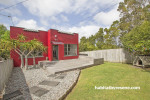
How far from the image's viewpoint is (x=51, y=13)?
29.6ft

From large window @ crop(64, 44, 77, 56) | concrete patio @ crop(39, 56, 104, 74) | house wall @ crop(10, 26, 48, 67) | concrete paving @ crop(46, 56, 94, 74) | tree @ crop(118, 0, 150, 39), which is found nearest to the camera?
concrete paving @ crop(46, 56, 94, 74)

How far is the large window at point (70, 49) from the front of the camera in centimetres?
1073

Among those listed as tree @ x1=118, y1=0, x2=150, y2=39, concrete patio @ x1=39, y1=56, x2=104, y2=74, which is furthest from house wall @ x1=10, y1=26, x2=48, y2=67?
tree @ x1=118, y1=0, x2=150, y2=39

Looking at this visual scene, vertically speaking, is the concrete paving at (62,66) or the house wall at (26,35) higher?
the house wall at (26,35)

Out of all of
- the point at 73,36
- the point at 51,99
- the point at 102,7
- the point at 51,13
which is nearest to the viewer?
the point at 51,99

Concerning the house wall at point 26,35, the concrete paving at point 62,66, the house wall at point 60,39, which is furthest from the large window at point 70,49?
the house wall at point 26,35

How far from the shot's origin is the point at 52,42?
9234mm

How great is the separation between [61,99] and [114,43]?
68.5ft

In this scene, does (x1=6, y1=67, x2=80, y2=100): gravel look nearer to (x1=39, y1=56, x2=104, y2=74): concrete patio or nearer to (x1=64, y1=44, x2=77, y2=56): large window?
(x1=39, y1=56, x2=104, y2=74): concrete patio

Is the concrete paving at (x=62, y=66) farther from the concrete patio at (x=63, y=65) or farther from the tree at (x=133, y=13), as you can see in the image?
the tree at (x=133, y=13)

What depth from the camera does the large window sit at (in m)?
10.7

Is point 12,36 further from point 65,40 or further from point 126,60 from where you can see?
point 126,60

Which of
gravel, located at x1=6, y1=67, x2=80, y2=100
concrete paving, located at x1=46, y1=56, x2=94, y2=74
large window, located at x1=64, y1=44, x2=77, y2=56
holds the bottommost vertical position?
gravel, located at x1=6, y1=67, x2=80, y2=100

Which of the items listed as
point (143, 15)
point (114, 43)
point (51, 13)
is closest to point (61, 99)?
point (51, 13)
